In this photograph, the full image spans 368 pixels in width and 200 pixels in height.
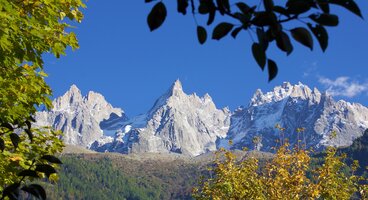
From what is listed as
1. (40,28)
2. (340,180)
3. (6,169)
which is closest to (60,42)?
(40,28)

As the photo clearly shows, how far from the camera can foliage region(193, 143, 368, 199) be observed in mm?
26109

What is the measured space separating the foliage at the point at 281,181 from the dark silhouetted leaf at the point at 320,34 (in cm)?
2352

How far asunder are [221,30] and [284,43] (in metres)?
0.40

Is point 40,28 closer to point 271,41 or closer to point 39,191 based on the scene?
point 39,191

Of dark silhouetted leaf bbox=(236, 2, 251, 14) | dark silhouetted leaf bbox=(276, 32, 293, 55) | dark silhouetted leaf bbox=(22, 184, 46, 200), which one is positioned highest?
dark silhouetted leaf bbox=(236, 2, 251, 14)

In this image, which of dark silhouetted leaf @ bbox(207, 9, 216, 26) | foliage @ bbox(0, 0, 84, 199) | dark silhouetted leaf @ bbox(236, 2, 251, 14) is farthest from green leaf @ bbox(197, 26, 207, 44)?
foliage @ bbox(0, 0, 84, 199)

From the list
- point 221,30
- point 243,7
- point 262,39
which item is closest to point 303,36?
point 262,39

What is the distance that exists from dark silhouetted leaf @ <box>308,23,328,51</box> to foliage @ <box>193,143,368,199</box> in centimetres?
2352

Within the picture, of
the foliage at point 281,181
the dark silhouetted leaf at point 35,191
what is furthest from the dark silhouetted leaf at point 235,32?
the foliage at point 281,181

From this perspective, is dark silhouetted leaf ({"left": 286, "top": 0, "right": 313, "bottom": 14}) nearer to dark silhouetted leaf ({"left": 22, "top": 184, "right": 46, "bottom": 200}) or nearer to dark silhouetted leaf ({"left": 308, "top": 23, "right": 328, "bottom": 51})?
dark silhouetted leaf ({"left": 308, "top": 23, "right": 328, "bottom": 51})

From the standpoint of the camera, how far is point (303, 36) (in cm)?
242

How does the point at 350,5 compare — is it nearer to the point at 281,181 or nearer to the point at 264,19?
the point at 264,19

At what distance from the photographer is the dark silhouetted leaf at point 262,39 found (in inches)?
96.6

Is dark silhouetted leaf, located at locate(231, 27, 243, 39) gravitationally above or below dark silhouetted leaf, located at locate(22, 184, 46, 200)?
above
